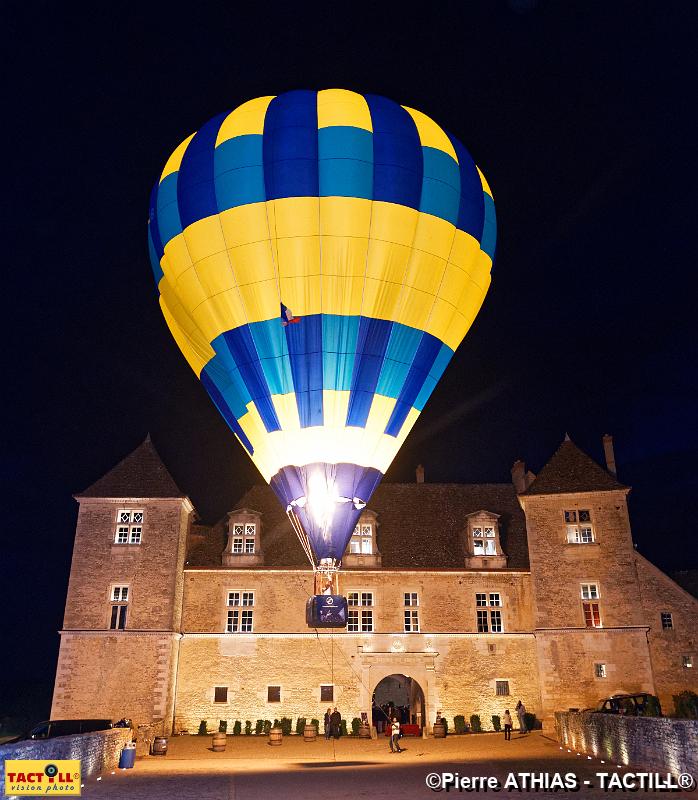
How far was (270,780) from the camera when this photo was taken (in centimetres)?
1395

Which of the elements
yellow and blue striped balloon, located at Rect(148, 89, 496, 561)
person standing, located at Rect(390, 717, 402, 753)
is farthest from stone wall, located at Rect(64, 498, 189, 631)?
yellow and blue striped balloon, located at Rect(148, 89, 496, 561)

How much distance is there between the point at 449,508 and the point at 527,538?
3.69m

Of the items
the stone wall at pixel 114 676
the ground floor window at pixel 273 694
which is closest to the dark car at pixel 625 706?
the ground floor window at pixel 273 694

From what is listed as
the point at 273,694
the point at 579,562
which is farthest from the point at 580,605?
the point at 273,694

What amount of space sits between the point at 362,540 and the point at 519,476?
760 centimetres

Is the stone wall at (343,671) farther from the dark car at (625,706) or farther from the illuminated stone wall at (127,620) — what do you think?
the dark car at (625,706)

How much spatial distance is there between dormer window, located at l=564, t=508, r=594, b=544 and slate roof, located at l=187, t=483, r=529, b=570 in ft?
6.90

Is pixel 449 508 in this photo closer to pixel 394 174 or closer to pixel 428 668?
pixel 428 668

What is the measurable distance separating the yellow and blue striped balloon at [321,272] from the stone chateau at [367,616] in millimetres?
11308

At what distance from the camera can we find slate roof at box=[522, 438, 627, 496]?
27.2 metres

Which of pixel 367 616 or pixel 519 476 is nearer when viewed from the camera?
pixel 367 616

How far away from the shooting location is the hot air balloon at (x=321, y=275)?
15992mm

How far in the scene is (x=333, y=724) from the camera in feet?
77.2

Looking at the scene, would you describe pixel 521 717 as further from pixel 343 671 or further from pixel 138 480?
pixel 138 480
